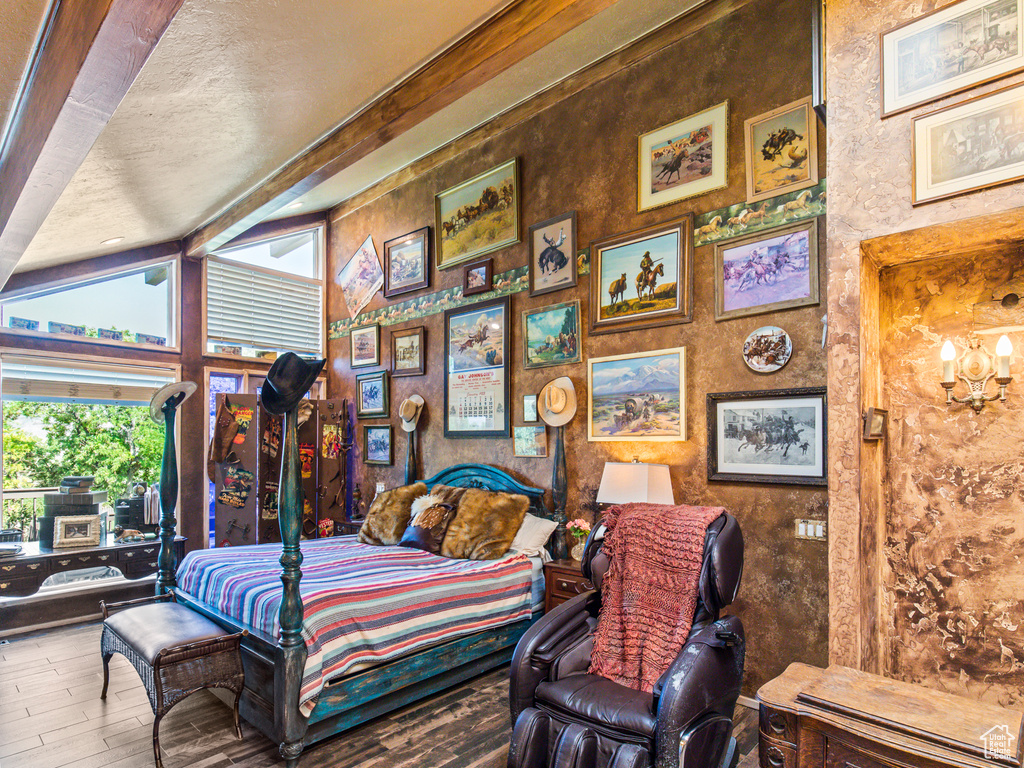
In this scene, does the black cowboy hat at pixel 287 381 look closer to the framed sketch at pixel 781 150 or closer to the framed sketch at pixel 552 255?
the framed sketch at pixel 552 255

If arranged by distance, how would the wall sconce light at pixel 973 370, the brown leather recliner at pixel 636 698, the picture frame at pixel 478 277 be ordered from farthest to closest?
1. the picture frame at pixel 478 277
2. the wall sconce light at pixel 973 370
3. the brown leather recliner at pixel 636 698

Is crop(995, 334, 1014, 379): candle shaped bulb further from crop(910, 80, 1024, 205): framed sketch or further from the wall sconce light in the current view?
crop(910, 80, 1024, 205): framed sketch

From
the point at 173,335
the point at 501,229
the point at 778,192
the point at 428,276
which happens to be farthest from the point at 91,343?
the point at 778,192

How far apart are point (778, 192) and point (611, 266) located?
48.0 inches

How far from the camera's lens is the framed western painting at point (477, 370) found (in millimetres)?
4941

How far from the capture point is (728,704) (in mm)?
2383

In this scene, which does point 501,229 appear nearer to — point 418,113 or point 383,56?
point 418,113

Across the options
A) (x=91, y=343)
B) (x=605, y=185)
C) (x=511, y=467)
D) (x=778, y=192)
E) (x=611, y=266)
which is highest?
(x=605, y=185)

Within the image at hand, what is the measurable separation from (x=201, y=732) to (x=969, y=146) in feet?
14.0

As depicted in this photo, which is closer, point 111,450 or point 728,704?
point 728,704

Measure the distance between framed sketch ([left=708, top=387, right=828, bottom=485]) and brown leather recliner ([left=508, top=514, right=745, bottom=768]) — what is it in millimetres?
793

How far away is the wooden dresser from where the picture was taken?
1567 mm

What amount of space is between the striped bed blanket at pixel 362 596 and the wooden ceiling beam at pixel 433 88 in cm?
283

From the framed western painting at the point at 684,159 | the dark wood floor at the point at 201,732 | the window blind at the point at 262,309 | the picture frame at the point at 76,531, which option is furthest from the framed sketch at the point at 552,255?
the picture frame at the point at 76,531
